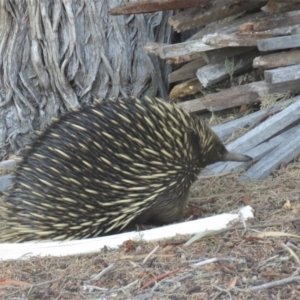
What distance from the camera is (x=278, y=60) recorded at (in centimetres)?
632

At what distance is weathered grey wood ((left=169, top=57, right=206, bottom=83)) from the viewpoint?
7.20m

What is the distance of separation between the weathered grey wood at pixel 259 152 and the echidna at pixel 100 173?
3.13ft

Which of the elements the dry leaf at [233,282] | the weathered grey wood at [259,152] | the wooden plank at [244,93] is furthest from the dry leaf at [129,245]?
the wooden plank at [244,93]

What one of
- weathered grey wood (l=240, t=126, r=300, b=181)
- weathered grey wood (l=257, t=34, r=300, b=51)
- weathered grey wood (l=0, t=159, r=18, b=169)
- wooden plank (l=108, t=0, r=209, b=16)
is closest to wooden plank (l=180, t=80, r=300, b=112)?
weathered grey wood (l=257, t=34, r=300, b=51)

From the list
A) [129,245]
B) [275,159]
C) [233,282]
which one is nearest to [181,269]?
[233,282]

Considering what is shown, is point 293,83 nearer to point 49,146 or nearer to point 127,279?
point 49,146

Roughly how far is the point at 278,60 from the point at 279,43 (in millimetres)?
180

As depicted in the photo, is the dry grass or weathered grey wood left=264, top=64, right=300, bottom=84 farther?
weathered grey wood left=264, top=64, right=300, bottom=84

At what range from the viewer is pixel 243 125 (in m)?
6.39

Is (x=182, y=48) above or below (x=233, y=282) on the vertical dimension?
above

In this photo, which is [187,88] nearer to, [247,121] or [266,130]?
[247,121]

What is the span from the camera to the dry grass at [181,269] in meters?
3.65

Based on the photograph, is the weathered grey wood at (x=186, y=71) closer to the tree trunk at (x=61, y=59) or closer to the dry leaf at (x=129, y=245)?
the tree trunk at (x=61, y=59)

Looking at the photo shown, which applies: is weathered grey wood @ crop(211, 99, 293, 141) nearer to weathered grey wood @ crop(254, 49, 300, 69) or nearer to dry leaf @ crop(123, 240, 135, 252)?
weathered grey wood @ crop(254, 49, 300, 69)
